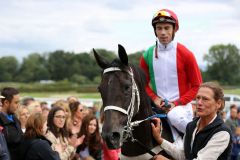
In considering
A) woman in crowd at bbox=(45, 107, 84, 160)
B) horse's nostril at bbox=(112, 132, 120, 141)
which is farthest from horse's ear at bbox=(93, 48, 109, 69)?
woman in crowd at bbox=(45, 107, 84, 160)

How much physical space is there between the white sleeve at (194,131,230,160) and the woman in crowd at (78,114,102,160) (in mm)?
4246

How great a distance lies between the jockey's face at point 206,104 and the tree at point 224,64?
62.6m

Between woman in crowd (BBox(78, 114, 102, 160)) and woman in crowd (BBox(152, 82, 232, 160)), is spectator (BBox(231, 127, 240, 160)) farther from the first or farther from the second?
woman in crowd (BBox(152, 82, 232, 160))

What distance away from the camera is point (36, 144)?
567 centimetres

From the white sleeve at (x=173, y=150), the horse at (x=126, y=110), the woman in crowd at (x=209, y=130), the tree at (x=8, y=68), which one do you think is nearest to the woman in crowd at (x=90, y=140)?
the horse at (x=126, y=110)

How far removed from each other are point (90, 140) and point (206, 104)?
14.5 feet

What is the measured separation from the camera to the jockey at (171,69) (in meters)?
4.93

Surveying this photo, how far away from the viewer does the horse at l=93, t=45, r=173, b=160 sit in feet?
12.8

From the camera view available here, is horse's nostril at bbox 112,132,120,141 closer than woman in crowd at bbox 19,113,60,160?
Yes

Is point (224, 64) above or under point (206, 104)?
under

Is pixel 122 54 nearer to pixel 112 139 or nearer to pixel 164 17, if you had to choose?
pixel 112 139

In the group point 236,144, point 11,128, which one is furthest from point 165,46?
point 236,144

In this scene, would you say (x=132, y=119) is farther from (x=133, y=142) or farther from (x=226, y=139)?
(x=226, y=139)

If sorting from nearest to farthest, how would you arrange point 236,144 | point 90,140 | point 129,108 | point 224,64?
1. point 129,108
2. point 90,140
3. point 236,144
4. point 224,64
